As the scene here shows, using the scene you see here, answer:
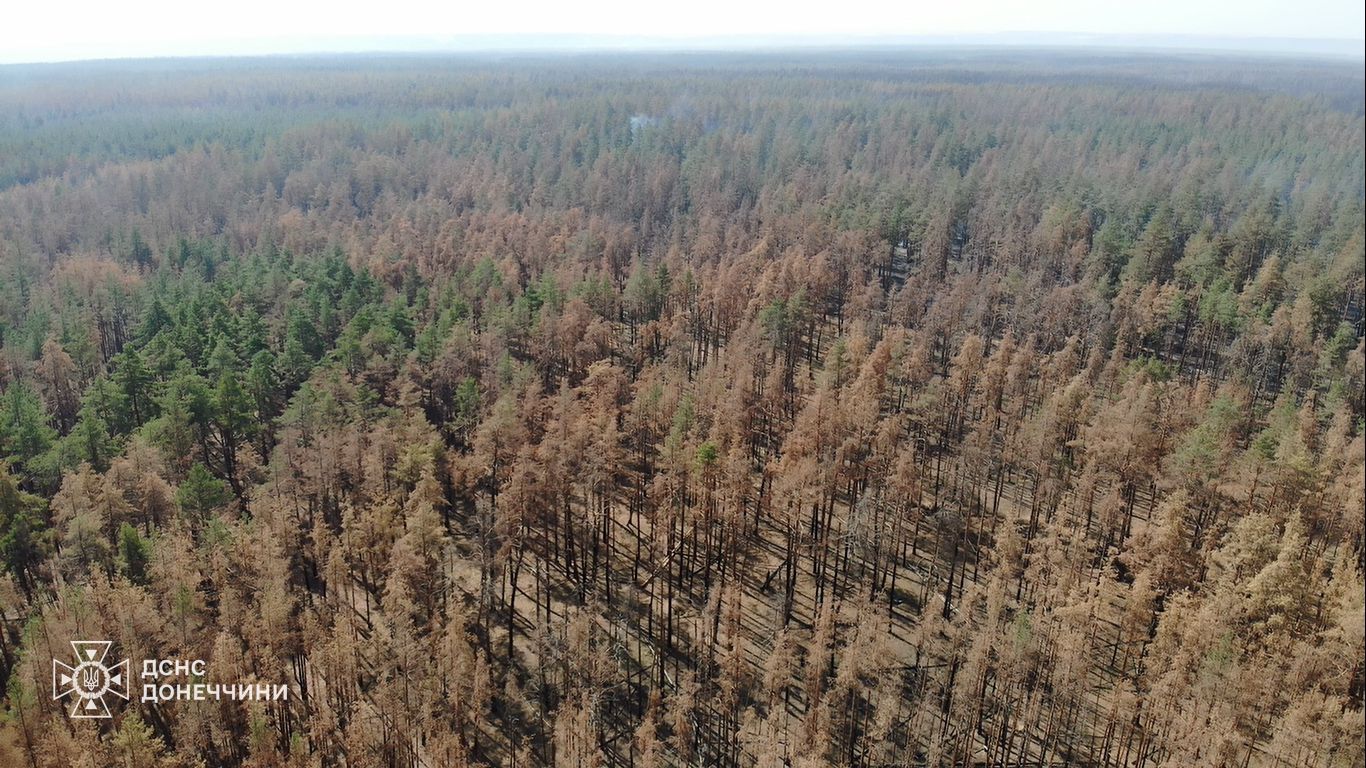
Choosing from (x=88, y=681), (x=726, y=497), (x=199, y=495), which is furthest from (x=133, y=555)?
(x=726, y=497)

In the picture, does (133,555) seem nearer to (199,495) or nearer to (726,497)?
(199,495)

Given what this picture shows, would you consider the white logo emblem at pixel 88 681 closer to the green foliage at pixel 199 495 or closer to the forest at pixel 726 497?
the forest at pixel 726 497

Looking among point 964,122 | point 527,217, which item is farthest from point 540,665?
point 964,122

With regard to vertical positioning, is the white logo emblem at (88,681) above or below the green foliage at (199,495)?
below

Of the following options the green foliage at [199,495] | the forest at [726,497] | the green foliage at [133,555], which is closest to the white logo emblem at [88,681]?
the forest at [726,497]

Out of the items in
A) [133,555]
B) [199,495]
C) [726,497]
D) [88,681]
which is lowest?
[88,681]
